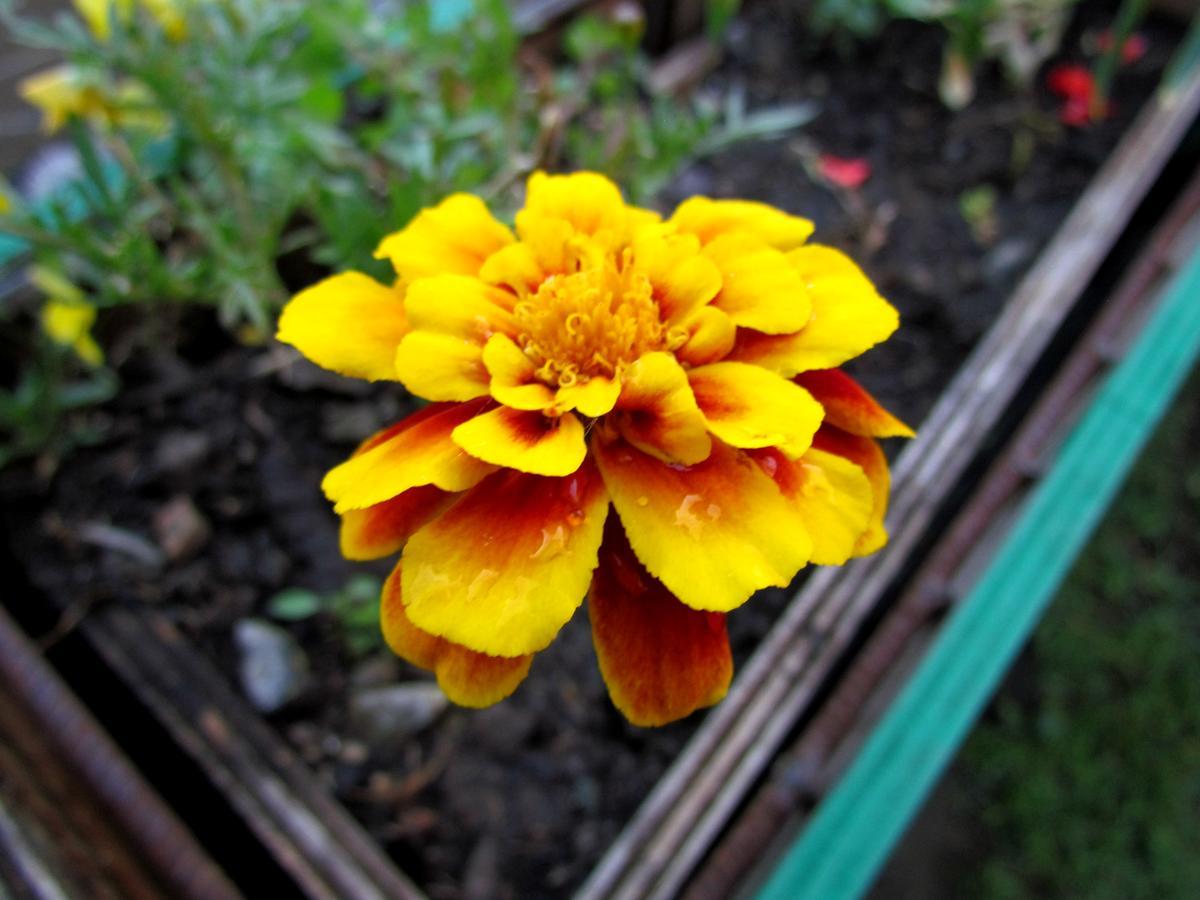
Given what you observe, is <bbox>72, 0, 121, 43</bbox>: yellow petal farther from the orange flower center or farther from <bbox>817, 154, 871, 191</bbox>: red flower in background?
<bbox>817, 154, 871, 191</bbox>: red flower in background

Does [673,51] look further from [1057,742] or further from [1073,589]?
[1057,742]

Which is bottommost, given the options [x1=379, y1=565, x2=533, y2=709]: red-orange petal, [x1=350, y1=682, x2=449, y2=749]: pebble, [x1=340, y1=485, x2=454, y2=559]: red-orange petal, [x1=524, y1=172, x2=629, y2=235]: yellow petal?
[x1=350, y1=682, x2=449, y2=749]: pebble

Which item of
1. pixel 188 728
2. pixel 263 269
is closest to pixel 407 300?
pixel 263 269

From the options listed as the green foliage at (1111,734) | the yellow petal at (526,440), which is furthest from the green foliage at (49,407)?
the green foliage at (1111,734)

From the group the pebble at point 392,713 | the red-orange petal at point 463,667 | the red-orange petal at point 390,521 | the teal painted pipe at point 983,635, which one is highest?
the red-orange petal at point 390,521

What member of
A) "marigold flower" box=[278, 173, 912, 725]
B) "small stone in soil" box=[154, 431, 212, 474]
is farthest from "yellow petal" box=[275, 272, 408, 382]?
"small stone in soil" box=[154, 431, 212, 474]

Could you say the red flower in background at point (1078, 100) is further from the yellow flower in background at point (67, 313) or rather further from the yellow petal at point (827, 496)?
the yellow flower in background at point (67, 313)
